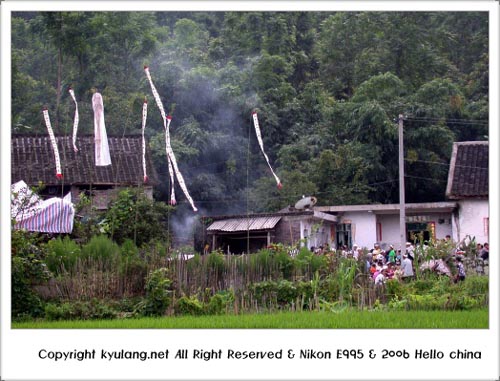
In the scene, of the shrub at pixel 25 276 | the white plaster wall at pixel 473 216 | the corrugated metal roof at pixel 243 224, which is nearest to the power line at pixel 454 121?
the white plaster wall at pixel 473 216

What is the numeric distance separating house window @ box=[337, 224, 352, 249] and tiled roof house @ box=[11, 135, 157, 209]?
6.51 m

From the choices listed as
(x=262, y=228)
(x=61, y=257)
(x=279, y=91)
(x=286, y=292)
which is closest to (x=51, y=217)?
(x=61, y=257)

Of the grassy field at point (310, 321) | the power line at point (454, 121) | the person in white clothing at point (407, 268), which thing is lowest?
the grassy field at point (310, 321)

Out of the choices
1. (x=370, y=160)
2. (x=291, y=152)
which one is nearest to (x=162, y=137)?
(x=291, y=152)

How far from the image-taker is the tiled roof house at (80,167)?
69.8 ft

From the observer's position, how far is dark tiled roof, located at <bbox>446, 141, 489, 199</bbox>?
73.8 feet

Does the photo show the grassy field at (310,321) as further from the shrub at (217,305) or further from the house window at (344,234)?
the house window at (344,234)

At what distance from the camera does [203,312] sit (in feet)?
40.3

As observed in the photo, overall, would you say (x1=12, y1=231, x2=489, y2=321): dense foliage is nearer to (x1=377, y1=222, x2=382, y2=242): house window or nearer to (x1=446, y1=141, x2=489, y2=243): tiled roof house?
(x1=446, y1=141, x2=489, y2=243): tiled roof house

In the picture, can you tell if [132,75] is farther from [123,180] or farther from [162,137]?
[123,180]

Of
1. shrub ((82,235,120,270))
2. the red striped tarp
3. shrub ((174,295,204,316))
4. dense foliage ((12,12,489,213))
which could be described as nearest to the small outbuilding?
Result: dense foliage ((12,12,489,213))

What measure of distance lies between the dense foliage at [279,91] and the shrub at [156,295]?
1324 centimetres

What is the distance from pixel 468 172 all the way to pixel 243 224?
22.8ft

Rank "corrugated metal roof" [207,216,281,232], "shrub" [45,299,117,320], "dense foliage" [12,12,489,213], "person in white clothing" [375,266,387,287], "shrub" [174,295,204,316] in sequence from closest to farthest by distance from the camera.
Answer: "shrub" [45,299,117,320]
"shrub" [174,295,204,316]
"person in white clothing" [375,266,387,287]
"corrugated metal roof" [207,216,281,232]
"dense foliage" [12,12,489,213]
